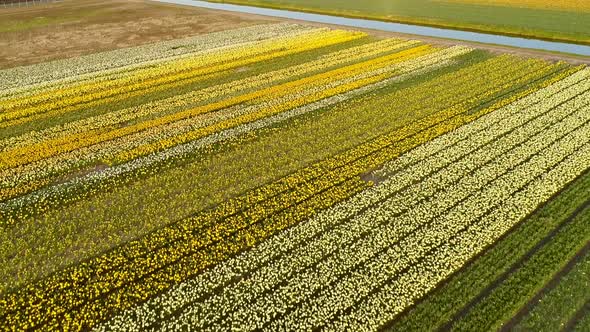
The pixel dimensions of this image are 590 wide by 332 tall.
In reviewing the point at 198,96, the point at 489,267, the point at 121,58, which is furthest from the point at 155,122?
the point at 489,267

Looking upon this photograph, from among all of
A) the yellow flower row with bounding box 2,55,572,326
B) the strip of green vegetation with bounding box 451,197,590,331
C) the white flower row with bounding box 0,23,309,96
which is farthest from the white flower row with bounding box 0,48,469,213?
the strip of green vegetation with bounding box 451,197,590,331

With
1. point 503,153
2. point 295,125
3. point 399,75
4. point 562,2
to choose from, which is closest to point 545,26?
point 562,2

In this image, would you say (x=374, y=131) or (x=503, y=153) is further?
(x=374, y=131)

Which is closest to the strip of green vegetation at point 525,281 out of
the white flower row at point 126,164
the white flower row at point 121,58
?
the white flower row at point 126,164

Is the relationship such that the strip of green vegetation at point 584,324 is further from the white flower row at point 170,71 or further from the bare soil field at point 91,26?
the bare soil field at point 91,26

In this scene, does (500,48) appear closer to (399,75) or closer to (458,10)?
(399,75)

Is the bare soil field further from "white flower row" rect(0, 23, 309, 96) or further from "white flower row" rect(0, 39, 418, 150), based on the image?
"white flower row" rect(0, 39, 418, 150)
